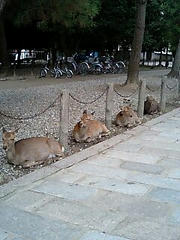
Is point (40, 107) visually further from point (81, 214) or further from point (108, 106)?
point (81, 214)

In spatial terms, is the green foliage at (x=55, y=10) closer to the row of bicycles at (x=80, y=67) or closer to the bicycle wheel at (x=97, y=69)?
the row of bicycles at (x=80, y=67)

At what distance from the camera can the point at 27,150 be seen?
19.4 ft

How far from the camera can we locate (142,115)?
34.1 feet

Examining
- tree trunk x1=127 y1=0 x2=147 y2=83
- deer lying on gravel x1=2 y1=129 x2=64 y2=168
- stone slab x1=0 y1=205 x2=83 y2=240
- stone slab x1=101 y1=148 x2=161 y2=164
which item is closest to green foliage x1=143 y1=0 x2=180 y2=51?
tree trunk x1=127 y1=0 x2=147 y2=83

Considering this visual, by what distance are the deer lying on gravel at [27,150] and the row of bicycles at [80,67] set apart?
1474cm

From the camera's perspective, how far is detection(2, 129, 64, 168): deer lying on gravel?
5.80 metres

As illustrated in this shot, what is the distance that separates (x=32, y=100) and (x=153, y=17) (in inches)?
730

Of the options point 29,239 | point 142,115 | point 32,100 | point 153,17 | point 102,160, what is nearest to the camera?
point 29,239

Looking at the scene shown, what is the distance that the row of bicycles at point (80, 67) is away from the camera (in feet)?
70.1

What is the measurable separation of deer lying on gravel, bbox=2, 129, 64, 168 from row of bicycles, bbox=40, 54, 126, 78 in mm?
14738

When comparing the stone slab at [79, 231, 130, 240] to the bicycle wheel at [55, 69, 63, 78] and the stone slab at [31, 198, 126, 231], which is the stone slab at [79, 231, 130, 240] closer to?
the stone slab at [31, 198, 126, 231]

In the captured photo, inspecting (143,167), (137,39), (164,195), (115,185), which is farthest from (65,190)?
(137,39)

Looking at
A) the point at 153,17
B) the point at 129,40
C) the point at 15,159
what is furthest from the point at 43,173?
the point at 129,40

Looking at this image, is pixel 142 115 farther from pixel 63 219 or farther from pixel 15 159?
pixel 63 219
